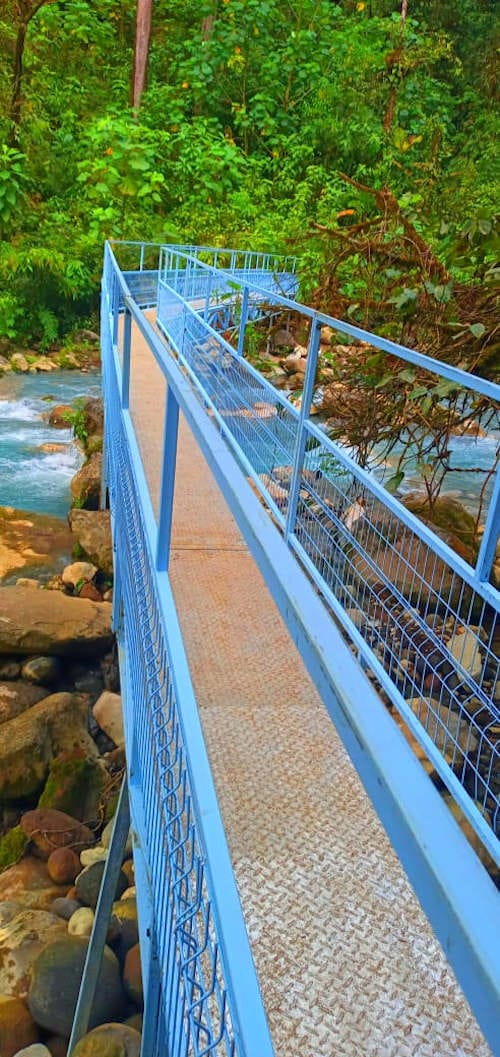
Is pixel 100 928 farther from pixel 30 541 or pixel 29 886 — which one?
pixel 30 541

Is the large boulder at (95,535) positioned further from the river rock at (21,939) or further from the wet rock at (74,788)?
the river rock at (21,939)

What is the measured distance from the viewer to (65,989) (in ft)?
11.1

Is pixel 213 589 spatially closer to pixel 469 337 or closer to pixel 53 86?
pixel 469 337

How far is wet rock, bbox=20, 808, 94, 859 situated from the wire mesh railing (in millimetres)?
1843

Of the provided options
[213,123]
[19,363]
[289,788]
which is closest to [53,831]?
[289,788]

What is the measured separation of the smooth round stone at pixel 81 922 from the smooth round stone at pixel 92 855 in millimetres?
352

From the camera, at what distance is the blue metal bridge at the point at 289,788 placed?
1.06 metres

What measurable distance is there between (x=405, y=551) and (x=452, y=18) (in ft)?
91.7

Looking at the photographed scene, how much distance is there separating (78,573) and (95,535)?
21.2 inches

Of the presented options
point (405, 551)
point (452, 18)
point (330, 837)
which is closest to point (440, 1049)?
point (330, 837)

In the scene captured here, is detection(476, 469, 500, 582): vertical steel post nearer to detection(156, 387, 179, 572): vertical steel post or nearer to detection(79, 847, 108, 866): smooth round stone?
detection(156, 387, 179, 572): vertical steel post

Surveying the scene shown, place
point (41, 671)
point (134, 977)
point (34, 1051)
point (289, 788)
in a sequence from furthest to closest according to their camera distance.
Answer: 1. point (41, 671)
2. point (134, 977)
3. point (34, 1051)
4. point (289, 788)

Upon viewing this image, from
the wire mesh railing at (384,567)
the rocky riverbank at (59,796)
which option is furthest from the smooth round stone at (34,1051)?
the wire mesh railing at (384,567)

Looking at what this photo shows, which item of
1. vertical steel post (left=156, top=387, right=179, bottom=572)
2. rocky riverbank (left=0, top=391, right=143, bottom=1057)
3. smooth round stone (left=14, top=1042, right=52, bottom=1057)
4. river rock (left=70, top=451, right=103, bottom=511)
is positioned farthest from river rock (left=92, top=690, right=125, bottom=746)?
river rock (left=70, top=451, right=103, bottom=511)
